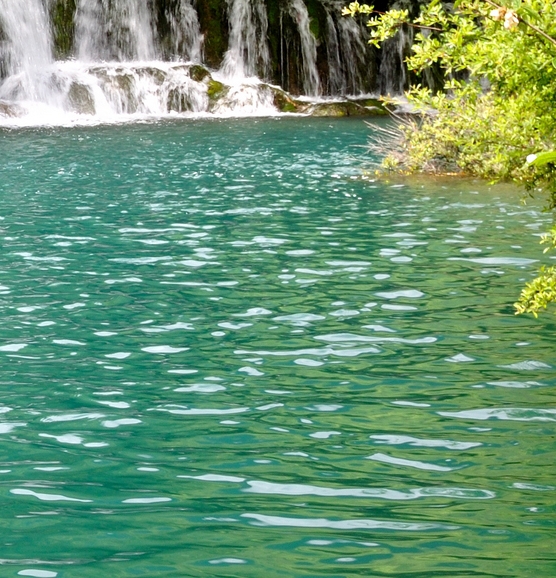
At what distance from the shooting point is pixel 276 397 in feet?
33.8

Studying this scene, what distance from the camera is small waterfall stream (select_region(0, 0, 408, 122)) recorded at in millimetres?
54156

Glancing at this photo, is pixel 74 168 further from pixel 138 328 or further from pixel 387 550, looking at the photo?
pixel 387 550

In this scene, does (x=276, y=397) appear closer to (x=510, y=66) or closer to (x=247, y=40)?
(x=510, y=66)

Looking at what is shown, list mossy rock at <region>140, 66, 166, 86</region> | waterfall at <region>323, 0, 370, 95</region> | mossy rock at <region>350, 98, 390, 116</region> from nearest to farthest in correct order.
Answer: mossy rock at <region>140, 66, 166, 86</region>, mossy rock at <region>350, 98, 390, 116</region>, waterfall at <region>323, 0, 370, 95</region>

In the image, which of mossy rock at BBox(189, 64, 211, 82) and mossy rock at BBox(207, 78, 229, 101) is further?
mossy rock at BBox(189, 64, 211, 82)

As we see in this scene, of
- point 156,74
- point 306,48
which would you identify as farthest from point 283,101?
point 156,74

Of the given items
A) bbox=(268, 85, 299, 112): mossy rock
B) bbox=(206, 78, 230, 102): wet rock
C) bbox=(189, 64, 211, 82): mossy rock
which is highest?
bbox=(189, 64, 211, 82): mossy rock

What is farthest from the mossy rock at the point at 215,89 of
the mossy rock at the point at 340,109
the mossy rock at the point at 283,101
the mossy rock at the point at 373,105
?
the mossy rock at the point at 373,105

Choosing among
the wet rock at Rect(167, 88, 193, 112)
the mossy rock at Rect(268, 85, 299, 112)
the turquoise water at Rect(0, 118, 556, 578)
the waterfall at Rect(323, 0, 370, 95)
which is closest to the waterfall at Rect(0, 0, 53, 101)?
the wet rock at Rect(167, 88, 193, 112)

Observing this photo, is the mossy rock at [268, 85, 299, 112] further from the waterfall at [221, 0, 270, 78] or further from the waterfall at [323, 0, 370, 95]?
the waterfall at [323, 0, 370, 95]

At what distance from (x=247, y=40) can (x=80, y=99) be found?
1228cm

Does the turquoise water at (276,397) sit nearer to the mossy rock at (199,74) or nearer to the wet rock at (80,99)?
the wet rock at (80,99)

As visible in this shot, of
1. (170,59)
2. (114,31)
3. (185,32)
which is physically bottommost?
(170,59)

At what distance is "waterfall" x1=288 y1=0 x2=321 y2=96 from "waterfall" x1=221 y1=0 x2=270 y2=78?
1.91 m
